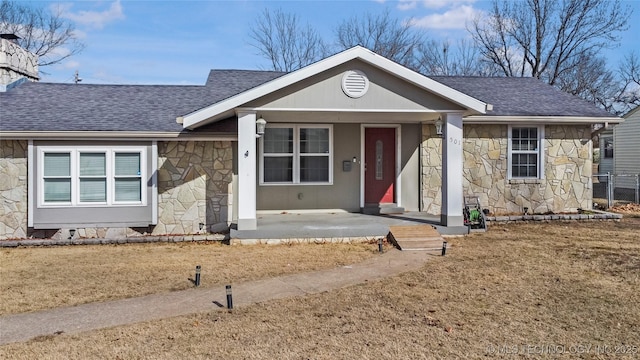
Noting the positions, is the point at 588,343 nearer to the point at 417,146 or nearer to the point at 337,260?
the point at 337,260

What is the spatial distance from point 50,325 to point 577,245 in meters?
8.65

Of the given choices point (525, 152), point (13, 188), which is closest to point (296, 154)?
point (525, 152)

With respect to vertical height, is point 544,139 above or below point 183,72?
below

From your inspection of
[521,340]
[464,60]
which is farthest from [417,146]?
[464,60]

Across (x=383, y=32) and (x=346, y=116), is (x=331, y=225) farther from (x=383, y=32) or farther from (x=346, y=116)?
(x=383, y=32)

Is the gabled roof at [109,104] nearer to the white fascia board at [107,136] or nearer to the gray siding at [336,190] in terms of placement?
the white fascia board at [107,136]

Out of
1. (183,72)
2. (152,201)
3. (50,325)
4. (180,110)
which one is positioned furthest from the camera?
(183,72)

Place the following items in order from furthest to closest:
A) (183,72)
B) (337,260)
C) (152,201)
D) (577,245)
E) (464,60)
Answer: (464,60), (183,72), (152,201), (577,245), (337,260)

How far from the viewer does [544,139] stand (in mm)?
12586

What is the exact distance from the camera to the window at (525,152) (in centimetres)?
1258

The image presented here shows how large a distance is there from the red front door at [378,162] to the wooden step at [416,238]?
289 centimetres

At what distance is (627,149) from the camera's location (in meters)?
20.9

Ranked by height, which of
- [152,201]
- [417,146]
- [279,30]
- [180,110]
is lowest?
[152,201]

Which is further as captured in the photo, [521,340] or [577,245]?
[577,245]
